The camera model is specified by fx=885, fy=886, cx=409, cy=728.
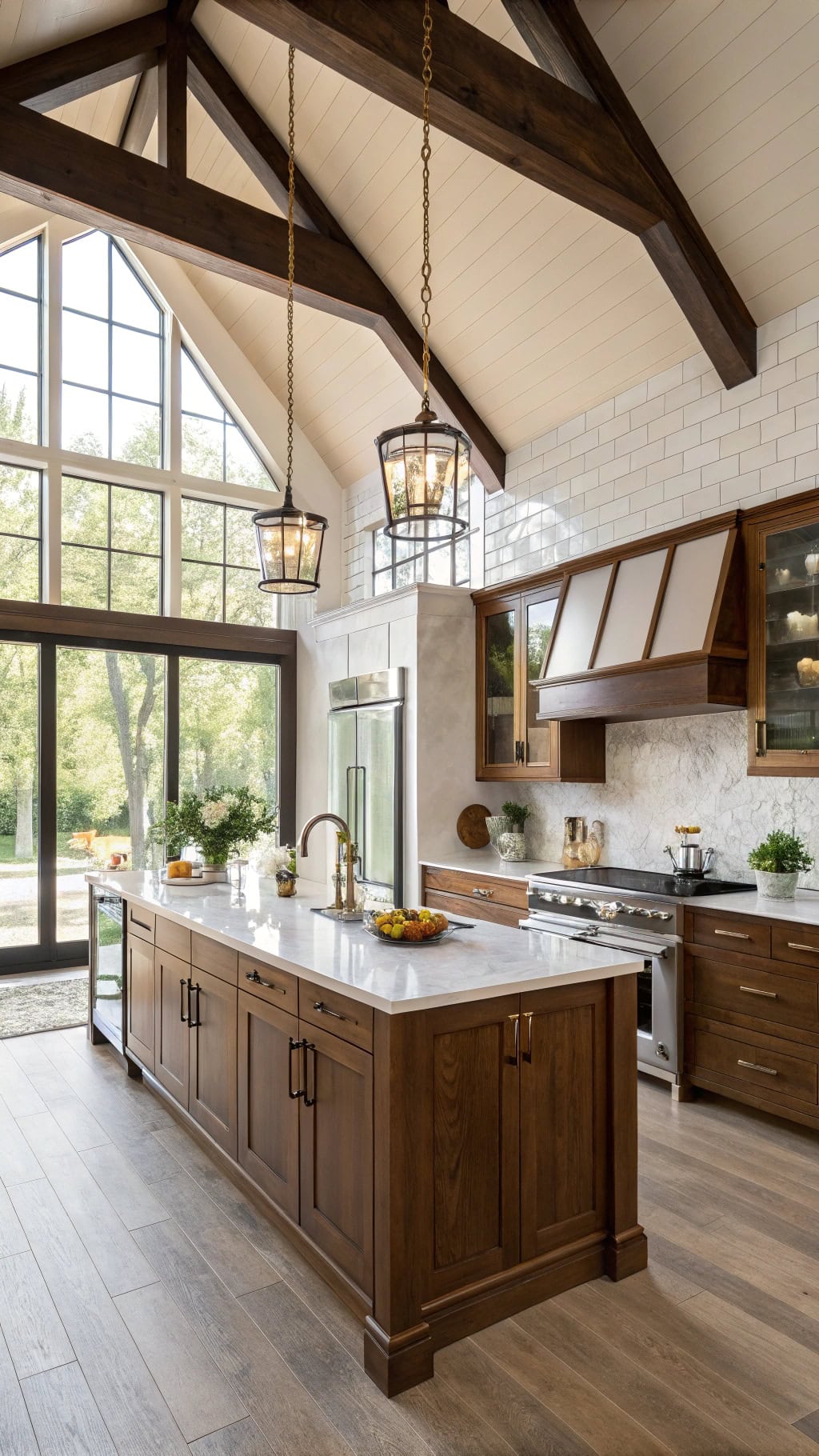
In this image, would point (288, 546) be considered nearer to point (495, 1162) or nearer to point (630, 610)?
point (495, 1162)

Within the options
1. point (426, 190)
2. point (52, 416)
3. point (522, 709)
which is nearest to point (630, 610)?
point (522, 709)

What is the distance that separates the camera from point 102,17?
4805 millimetres

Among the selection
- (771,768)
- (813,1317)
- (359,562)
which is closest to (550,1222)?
(813,1317)

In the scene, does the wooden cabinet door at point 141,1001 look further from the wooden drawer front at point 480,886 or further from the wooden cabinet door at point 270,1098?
the wooden drawer front at point 480,886

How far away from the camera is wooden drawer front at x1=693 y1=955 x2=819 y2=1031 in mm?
3504

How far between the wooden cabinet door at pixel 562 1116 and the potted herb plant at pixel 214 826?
2102mm

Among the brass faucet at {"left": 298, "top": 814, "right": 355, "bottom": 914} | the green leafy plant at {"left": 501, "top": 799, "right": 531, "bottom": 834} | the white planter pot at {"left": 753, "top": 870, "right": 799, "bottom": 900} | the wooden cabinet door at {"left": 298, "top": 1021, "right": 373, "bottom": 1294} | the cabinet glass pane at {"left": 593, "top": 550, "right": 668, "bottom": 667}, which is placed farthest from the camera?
the green leafy plant at {"left": 501, "top": 799, "right": 531, "bottom": 834}

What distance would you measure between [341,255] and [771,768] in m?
4.14

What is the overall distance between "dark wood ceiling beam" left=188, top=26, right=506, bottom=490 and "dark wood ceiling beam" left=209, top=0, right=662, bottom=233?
2.02m

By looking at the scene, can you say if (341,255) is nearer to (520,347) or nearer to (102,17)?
(520,347)

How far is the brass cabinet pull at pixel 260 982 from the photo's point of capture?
2.75 meters

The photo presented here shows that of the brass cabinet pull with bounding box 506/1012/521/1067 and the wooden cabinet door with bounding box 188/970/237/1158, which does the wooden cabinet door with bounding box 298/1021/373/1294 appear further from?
the wooden cabinet door with bounding box 188/970/237/1158

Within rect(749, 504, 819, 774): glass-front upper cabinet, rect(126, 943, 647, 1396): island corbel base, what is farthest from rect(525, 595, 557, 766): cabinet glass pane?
rect(126, 943, 647, 1396): island corbel base

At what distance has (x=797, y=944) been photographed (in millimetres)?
3531
